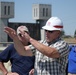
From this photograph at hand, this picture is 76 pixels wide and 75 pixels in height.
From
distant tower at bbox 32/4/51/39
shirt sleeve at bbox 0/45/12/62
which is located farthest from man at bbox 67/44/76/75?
distant tower at bbox 32/4/51/39

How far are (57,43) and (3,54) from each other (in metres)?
1.80

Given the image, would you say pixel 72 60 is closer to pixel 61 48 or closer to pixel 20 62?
pixel 20 62

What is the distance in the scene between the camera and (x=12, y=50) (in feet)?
19.3

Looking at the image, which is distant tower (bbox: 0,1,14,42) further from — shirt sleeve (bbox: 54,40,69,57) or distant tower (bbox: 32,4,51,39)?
shirt sleeve (bbox: 54,40,69,57)

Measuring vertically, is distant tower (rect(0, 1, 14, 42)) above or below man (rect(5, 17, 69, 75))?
below

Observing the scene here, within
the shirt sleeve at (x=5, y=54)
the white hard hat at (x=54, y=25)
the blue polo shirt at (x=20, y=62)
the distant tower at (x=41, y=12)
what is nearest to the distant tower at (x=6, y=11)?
the distant tower at (x=41, y=12)

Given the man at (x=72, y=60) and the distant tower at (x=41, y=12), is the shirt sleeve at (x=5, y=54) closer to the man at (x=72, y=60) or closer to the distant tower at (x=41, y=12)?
the man at (x=72, y=60)

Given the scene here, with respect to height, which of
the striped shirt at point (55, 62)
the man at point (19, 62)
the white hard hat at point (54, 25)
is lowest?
the man at point (19, 62)

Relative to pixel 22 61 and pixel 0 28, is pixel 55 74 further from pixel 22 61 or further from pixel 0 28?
pixel 0 28

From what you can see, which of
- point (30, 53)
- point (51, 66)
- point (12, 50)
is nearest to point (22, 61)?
point (12, 50)

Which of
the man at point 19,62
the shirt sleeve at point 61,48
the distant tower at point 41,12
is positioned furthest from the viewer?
the distant tower at point 41,12

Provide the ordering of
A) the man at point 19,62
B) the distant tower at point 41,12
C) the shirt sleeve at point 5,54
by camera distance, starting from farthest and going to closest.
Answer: the distant tower at point 41,12 → the shirt sleeve at point 5,54 → the man at point 19,62

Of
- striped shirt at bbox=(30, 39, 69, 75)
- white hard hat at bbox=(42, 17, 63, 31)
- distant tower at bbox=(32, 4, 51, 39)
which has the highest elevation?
white hard hat at bbox=(42, 17, 63, 31)

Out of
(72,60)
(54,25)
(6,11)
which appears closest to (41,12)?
(6,11)
